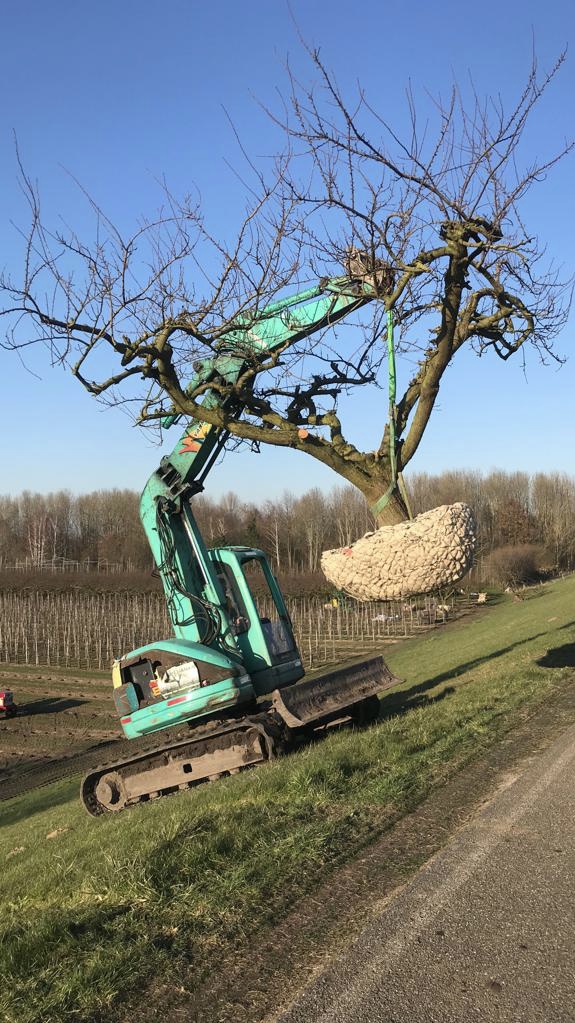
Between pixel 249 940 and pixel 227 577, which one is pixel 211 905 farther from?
pixel 227 577

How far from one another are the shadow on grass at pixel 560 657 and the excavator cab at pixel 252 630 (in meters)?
4.46

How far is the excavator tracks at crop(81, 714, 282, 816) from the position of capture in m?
9.12

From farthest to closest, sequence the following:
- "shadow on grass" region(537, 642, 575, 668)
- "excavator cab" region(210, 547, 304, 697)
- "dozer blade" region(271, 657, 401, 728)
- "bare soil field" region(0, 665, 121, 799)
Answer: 1. "bare soil field" region(0, 665, 121, 799)
2. "shadow on grass" region(537, 642, 575, 668)
3. "excavator cab" region(210, 547, 304, 697)
4. "dozer blade" region(271, 657, 401, 728)

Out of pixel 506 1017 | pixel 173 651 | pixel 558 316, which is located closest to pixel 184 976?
pixel 506 1017

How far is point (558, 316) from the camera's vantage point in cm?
816

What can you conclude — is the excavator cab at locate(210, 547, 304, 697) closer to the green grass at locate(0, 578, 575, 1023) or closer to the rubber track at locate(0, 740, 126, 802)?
the green grass at locate(0, 578, 575, 1023)

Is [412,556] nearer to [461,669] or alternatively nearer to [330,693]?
[330,693]

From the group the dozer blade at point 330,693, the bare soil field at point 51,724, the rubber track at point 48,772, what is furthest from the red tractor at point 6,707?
the dozer blade at point 330,693

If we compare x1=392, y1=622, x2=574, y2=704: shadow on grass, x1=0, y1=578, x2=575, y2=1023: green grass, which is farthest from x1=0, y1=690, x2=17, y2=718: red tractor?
x1=0, y1=578, x2=575, y2=1023: green grass

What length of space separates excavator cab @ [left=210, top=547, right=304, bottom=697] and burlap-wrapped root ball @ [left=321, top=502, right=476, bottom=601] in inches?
194

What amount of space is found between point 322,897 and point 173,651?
5.62m

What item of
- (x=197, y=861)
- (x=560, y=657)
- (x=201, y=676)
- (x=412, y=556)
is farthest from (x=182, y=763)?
(x=560, y=657)

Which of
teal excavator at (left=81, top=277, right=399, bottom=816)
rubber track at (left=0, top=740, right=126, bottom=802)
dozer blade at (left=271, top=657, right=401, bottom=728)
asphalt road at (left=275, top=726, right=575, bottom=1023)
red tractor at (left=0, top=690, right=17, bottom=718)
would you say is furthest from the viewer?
red tractor at (left=0, top=690, right=17, bottom=718)

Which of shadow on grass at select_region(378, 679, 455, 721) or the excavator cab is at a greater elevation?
the excavator cab
